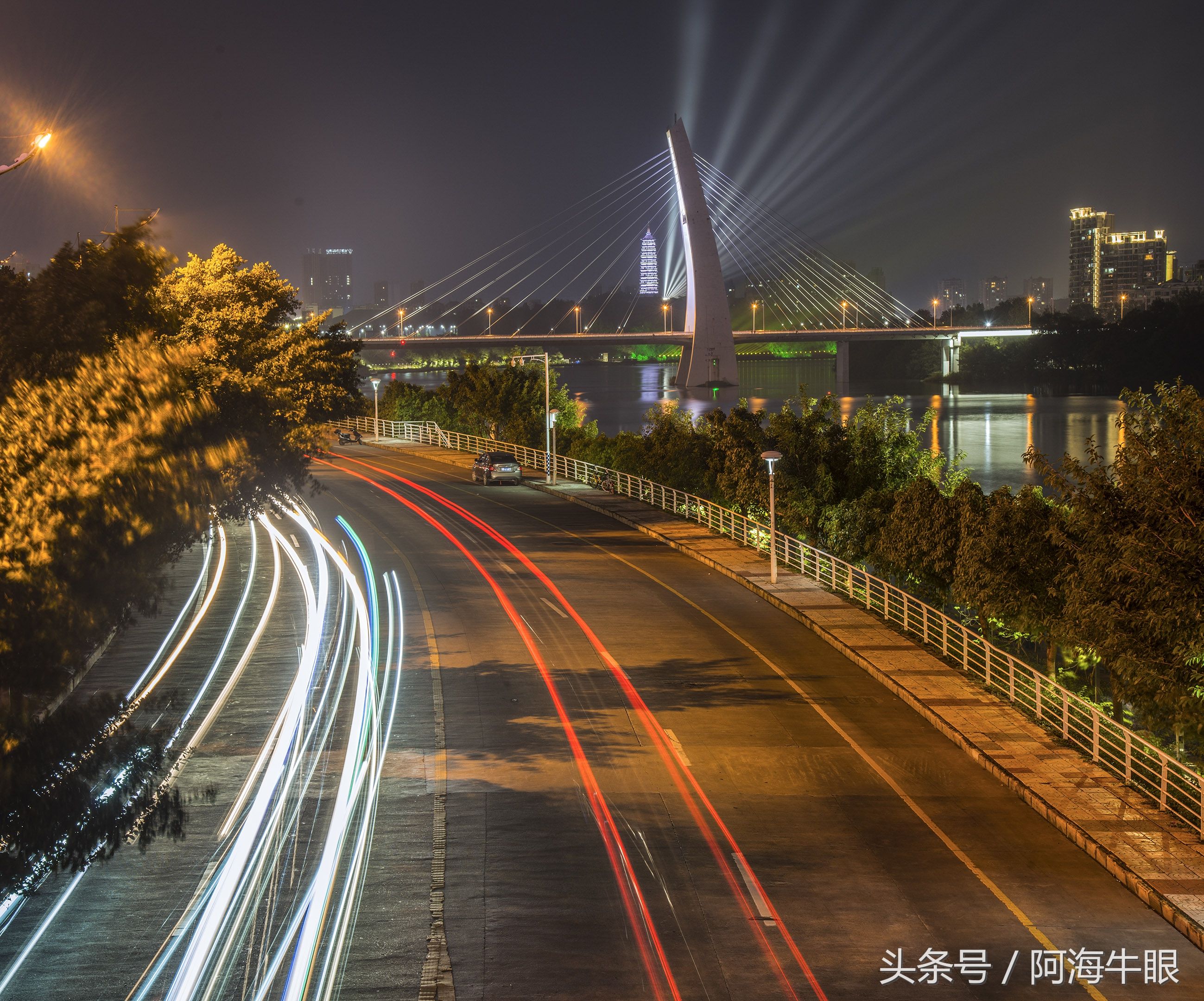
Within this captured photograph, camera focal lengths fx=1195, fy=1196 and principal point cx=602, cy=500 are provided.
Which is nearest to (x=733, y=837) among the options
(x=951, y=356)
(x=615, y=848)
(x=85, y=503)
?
(x=615, y=848)

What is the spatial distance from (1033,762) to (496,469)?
3387 cm

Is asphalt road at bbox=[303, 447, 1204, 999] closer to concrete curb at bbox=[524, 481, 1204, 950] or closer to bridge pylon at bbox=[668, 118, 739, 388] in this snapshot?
concrete curb at bbox=[524, 481, 1204, 950]

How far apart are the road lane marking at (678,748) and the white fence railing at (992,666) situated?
16.3 feet

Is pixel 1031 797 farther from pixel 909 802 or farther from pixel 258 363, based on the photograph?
pixel 258 363

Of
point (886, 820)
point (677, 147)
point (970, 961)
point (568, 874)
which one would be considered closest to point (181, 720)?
point (568, 874)

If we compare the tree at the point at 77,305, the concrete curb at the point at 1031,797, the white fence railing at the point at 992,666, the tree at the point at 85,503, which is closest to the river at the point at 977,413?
the white fence railing at the point at 992,666

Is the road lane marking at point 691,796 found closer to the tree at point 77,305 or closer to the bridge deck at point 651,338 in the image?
the tree at point 77,305

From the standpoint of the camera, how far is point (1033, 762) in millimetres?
14984

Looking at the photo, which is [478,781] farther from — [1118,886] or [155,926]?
[1118,886]

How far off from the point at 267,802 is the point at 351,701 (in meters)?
4.11

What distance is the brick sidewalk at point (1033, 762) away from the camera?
11547 millimetres

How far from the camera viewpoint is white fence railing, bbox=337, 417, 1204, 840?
13.6 metres

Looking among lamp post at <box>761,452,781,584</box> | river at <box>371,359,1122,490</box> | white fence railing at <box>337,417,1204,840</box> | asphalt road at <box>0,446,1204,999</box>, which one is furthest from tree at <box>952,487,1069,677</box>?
river at <box>371,359,1122,490</box>

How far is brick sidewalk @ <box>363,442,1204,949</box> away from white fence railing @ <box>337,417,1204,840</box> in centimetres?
24
